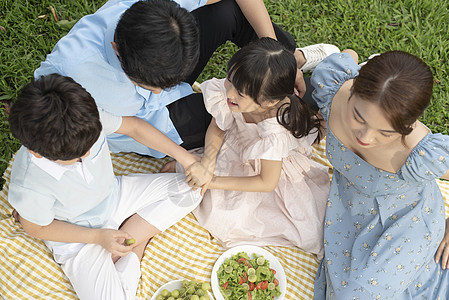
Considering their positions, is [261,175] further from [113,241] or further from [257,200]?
[113,241]

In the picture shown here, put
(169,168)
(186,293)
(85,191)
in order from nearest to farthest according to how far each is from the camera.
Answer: (85,191), (186,293), (169,168)

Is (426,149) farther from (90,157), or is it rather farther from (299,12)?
(299,12)

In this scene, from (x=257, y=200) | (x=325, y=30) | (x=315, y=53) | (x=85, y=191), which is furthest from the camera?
(x=325, y=30)

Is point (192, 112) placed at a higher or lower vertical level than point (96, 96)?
lower

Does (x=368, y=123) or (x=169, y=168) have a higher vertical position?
(x=368, y=123)

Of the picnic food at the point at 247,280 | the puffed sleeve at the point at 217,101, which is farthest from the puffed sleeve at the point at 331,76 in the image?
the picnic food at the point at 247,280

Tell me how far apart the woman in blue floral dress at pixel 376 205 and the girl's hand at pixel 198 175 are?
0.59 meters

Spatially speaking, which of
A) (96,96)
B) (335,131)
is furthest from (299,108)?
(96,96)

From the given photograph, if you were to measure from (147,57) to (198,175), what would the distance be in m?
0.79

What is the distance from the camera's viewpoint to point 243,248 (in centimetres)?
230

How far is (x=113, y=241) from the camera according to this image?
2018mm

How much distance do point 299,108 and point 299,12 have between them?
4.54ft

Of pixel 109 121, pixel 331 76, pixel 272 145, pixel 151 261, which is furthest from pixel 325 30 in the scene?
pixel 151 261

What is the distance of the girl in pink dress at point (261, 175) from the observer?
6.85ft
